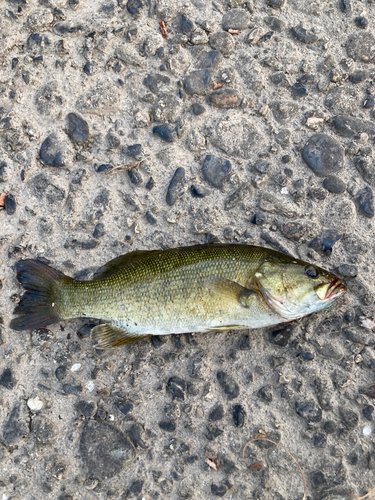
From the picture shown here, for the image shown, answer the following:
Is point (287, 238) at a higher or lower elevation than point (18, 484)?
higher

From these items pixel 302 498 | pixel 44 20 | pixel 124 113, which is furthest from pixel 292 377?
pixel 44 20

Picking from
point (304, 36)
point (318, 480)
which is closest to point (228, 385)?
point (318, 480)

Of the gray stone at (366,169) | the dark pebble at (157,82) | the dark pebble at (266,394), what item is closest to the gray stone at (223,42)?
the dark pebble at (157,82)

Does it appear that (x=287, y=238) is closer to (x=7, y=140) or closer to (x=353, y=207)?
→ (x=353, y=207)

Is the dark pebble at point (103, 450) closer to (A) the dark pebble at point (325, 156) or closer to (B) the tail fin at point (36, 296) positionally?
(B) the tail fin at point (36, 296)

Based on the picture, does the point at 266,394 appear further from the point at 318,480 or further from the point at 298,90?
the point at 298,90

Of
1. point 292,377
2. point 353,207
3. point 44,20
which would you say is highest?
point 44,20
